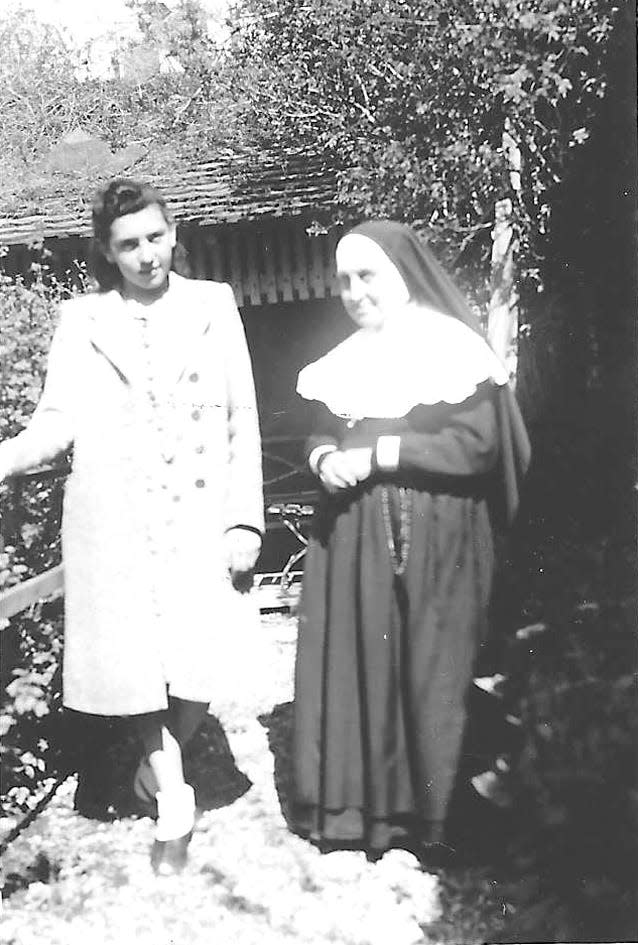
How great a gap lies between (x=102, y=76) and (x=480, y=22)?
184 centimetres

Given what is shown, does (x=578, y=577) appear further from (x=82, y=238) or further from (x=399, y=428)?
(x=82, y=238)

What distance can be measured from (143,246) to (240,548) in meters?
0.96

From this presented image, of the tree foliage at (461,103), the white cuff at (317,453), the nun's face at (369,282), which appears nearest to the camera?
the nun's face at (369,282)

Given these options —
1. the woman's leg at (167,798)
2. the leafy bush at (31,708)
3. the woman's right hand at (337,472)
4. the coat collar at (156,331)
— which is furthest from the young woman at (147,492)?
the leafy bush at (31,708)

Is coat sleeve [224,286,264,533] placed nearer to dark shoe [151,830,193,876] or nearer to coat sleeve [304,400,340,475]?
coat sleeve [304,400,340,475]

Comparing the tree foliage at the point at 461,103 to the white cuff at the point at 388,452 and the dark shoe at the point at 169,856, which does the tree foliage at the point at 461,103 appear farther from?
the dark shoe at the point at 169,856

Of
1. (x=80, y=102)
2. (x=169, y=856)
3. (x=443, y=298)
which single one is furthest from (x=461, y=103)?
(x=169, y=856)

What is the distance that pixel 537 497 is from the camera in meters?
3.02

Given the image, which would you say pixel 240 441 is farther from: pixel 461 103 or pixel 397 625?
pixel 461 103

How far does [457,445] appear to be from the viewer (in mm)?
2627

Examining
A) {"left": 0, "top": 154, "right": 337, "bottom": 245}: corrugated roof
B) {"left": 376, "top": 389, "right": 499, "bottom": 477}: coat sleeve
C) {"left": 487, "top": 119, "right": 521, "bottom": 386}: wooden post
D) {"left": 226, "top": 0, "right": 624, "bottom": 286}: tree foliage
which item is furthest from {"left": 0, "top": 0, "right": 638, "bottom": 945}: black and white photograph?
{"left": 226, "top": 0, "right": 624, "bottom": 286}: tree foliage

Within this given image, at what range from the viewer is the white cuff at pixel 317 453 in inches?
110

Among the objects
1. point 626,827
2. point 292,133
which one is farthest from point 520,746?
point 292,133

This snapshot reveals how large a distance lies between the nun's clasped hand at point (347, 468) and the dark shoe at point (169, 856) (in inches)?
50.0
